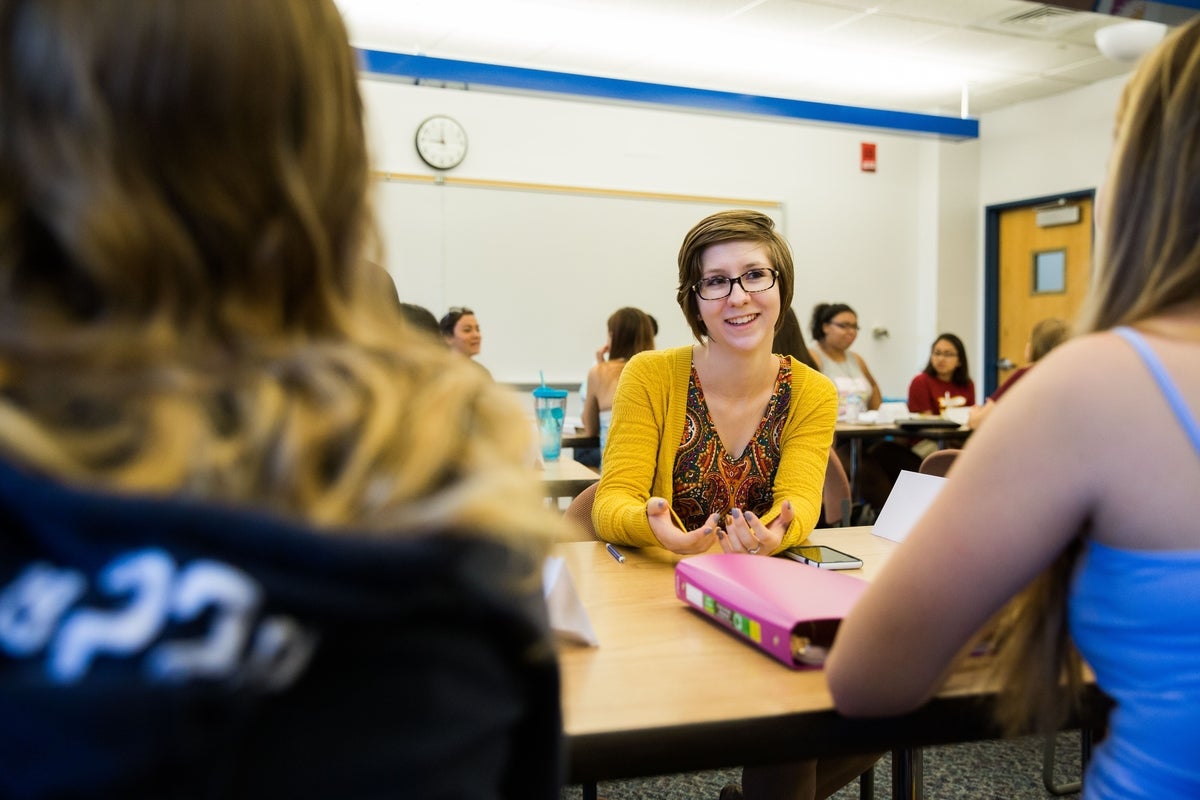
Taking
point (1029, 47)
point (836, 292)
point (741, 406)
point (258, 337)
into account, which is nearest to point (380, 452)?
point (258, 337)

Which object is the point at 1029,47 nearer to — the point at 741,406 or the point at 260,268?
the point at 741,406

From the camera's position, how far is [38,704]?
44 cm

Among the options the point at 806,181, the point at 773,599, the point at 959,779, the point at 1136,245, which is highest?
the point at 806,181

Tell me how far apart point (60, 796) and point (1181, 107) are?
943 millimetres

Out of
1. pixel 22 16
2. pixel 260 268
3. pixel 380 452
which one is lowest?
pixel 380 452

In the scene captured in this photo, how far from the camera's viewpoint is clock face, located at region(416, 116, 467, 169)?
615 cm

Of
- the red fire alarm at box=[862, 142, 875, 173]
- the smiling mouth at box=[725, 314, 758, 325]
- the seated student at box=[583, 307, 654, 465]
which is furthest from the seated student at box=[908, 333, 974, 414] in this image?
the smiling mouth at box=[725, 314, 758, 325]

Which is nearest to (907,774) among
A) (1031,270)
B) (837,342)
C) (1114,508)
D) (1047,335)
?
(1114,508)

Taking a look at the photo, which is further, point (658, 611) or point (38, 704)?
point (658, 611)

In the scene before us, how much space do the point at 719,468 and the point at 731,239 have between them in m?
0.47

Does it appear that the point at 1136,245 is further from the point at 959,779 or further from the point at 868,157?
the point at 868,157

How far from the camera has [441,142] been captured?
6203mm

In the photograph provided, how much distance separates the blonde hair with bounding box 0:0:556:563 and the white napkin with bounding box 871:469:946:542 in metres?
1.15

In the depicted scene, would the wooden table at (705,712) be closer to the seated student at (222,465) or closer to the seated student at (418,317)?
the seated student at (222,465)
